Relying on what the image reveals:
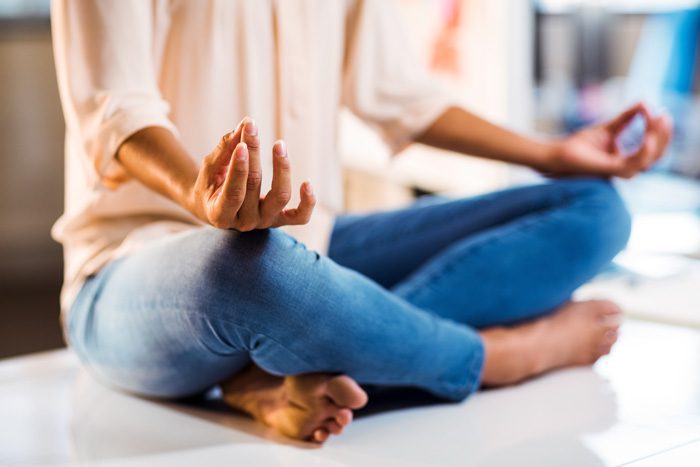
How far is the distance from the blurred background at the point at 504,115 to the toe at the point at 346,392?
1.63 ft

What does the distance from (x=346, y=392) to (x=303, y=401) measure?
5 centimetres

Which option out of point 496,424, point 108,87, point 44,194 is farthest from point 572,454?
point 44,194

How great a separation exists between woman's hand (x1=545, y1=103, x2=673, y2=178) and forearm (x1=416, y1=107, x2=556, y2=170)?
0.01 m

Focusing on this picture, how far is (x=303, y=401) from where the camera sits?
78cm

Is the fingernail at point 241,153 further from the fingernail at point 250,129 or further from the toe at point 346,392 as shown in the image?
the toe at point 346,392

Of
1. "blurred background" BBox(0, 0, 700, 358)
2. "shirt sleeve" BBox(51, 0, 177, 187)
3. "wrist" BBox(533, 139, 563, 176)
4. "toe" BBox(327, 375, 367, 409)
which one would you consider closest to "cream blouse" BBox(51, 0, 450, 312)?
"shirt sleeve" BBox(51, 0, 177, 187)

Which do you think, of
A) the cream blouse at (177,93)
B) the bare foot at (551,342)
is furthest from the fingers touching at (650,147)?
the cream blouse at (177,93)

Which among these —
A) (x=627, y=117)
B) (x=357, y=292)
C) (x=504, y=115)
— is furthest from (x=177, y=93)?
(x=504, y=115)

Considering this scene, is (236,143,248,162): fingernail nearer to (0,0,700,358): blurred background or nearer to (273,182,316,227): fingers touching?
(273,182,316,227): fingers touching

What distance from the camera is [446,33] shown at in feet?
6.18

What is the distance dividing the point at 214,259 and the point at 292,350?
0.09m

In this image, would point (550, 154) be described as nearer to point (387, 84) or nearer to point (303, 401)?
point (387, 84)

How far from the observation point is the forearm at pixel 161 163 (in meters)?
0.67

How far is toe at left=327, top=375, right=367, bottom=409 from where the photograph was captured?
2.44ft
